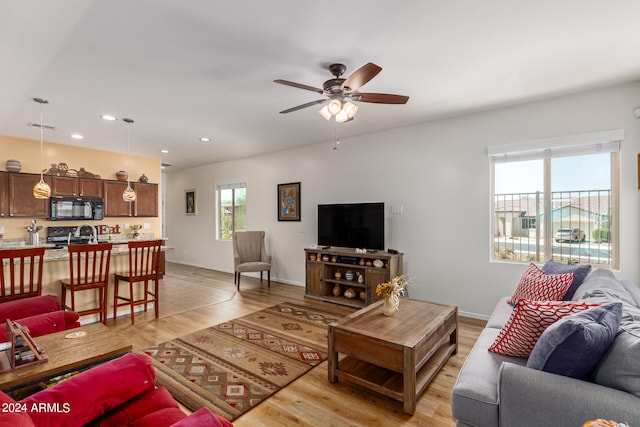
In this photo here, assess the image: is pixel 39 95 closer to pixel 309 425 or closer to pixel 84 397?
pixel 84 397

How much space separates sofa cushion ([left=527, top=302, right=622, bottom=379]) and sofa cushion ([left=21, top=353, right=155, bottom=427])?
178 centimetres

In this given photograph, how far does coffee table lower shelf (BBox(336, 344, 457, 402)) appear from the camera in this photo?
7.23 feet

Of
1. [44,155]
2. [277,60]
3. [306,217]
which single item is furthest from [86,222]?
[277,60]

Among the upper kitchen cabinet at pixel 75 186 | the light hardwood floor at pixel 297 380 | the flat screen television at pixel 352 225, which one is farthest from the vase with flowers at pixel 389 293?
the upper kitchen cabinet at pixel 75 186

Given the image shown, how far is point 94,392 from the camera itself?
1.13 metres

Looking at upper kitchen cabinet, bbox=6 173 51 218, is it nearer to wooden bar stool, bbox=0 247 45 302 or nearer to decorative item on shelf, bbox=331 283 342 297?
wooden bar stool, bbox=0 247 45 302

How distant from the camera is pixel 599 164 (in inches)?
131

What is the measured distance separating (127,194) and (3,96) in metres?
1.80

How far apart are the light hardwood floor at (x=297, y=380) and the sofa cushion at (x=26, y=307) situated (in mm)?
920

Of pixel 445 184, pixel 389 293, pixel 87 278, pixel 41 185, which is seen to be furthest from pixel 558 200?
pixel 41 185

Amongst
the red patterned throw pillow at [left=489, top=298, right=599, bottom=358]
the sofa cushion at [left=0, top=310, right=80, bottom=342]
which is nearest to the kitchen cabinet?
the sofa cushion at [left=0, top=310, right=80, bottom=342]

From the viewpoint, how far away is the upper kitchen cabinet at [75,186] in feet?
16.9

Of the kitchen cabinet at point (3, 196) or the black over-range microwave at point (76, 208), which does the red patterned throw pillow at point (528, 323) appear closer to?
the black over-range microwave at point (76, 208)

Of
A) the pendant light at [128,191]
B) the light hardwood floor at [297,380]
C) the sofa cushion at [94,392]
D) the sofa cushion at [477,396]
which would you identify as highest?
the pendant light at [128,191]
